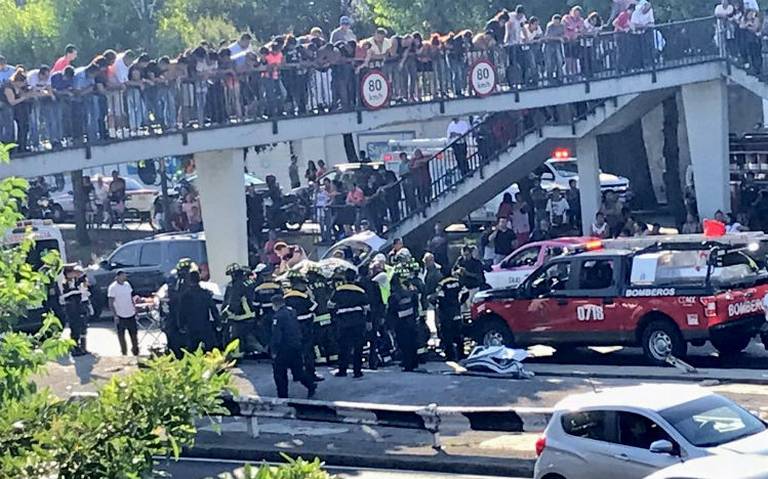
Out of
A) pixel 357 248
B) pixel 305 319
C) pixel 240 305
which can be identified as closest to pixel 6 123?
pixel 240 305

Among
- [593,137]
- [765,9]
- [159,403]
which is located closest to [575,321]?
[593,137]

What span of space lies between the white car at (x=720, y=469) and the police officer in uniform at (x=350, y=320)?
947 cm

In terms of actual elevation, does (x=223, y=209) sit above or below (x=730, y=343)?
above

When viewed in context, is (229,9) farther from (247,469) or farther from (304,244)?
(247,469)

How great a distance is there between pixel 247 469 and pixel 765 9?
35258mm

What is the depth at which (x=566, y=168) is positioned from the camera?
41.6 metres

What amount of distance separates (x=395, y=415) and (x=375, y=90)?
11.8 metres

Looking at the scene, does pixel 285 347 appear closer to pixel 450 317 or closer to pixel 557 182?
pixel 450 317

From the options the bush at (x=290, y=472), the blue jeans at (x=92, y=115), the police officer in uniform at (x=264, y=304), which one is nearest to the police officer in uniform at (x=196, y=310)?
the police officer in uniform at (x=264, y=304)

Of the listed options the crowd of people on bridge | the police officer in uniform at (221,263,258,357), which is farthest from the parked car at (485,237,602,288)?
the police officer in uniform at (221,263,258,357)

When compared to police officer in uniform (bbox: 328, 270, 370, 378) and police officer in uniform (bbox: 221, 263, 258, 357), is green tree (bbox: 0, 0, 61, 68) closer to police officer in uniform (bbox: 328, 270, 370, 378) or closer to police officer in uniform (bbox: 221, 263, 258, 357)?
police officer in uniform (bbox: 221, 263, 258, 357)

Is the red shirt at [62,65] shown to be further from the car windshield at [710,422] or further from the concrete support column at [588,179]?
the car windshield at [710,422]

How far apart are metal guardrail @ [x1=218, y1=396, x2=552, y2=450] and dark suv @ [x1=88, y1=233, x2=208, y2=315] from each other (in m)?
11.1

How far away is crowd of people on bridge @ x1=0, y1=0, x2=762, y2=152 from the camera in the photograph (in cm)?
2470
